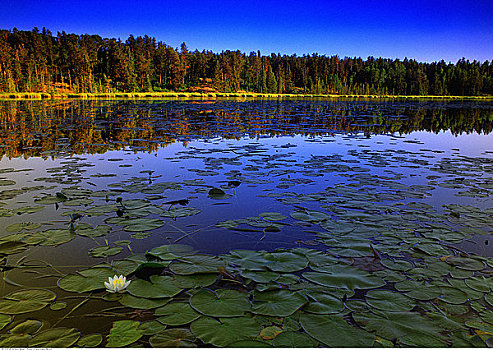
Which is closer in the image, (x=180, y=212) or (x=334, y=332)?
(x=334, y=332)

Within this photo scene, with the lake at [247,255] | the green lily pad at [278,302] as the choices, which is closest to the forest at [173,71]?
the lake at [247,255]

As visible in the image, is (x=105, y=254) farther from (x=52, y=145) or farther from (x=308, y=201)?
(x=52, y=145)

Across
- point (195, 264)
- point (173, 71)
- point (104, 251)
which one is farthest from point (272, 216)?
point (173, 71)

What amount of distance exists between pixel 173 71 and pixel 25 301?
300 ft

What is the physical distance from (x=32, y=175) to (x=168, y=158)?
3019mm

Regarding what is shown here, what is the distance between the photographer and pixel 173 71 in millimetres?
85500

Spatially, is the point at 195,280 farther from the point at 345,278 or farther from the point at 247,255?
the point at 345,278

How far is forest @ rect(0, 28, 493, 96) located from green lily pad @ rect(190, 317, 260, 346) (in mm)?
67959

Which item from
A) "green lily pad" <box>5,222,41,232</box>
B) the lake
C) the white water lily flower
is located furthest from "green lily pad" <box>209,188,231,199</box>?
the white water lily flower

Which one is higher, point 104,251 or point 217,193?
point 217,193

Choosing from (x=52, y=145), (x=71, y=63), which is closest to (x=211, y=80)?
(x=71, y=63)

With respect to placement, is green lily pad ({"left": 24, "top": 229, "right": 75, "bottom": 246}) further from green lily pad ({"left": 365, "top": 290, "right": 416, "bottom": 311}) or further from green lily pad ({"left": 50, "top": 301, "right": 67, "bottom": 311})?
green lily pad ({"left": 365, "top": 290, "right": 416, "bottom": 311})

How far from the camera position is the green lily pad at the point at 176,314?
6.63ft

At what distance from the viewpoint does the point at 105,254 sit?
9.84 ft
